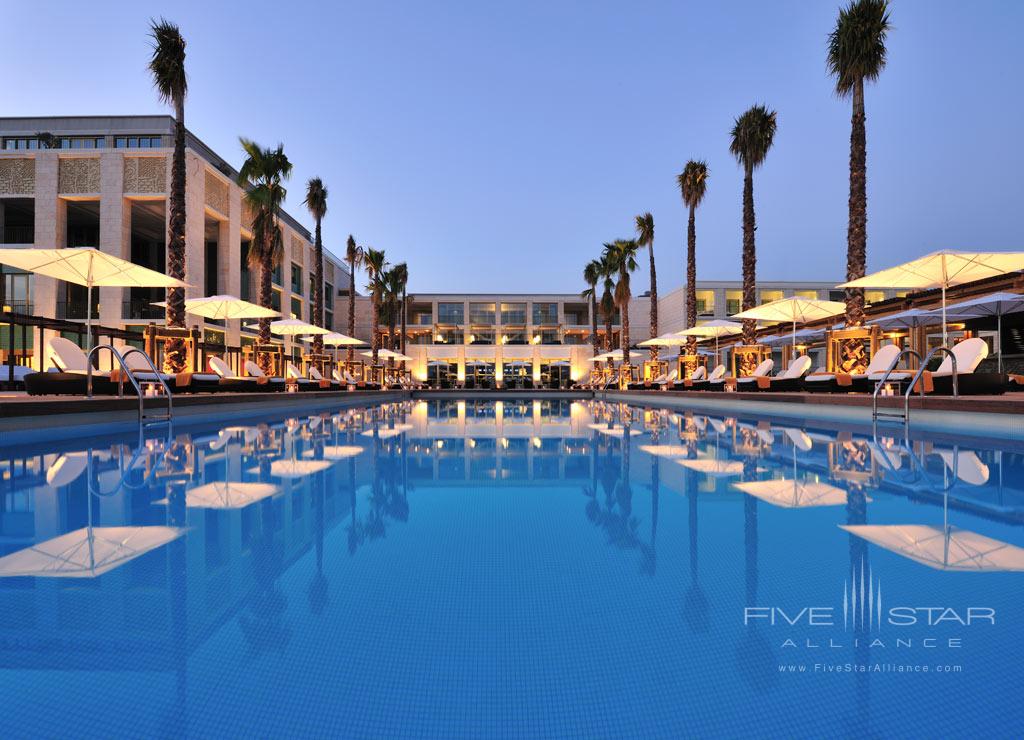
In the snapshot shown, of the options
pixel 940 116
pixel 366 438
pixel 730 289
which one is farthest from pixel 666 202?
pixel 366 438

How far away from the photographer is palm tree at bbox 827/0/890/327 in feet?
40.4

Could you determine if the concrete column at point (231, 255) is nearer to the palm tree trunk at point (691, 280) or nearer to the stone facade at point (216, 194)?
the stone facade at point (216, 194)

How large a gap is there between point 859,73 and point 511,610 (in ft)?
50.5

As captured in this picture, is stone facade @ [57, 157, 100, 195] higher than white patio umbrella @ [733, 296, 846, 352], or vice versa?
stone facade @ [57, 157, 100, 195]

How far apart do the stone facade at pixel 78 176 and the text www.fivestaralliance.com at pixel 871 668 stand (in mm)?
29671

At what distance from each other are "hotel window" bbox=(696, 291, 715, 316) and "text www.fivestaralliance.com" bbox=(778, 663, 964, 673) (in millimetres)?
40865

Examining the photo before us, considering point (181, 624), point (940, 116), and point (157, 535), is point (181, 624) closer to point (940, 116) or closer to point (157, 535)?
point (157, 535)

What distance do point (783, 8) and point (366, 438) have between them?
6769 cm

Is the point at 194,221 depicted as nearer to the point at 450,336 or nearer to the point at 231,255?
the point at 231,255

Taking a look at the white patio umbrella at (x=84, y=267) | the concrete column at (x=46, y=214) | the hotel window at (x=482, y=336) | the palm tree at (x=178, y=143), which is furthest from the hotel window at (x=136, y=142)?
the hotel window at (x=482, y=336)

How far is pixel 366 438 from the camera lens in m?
7.29

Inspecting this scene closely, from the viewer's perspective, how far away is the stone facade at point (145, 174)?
23.5 m

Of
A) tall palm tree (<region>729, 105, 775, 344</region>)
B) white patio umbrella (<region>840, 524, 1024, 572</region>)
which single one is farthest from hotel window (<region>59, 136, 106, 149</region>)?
white patio umbrella (<region>840, 524, 1024, 572</region>)

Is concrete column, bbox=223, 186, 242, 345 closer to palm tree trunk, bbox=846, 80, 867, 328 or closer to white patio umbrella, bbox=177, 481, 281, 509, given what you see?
palm tree trunk, bbox=846, 80, 867, 328
